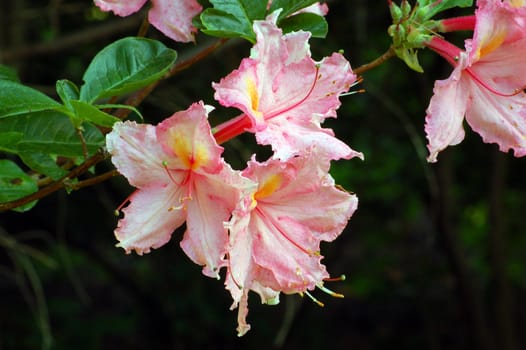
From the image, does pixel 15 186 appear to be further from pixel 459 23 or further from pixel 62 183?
pixel 459 23

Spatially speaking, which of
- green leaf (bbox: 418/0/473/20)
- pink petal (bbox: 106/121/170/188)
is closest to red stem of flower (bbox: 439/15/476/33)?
green leaf (bbox: 418/0/473/20)

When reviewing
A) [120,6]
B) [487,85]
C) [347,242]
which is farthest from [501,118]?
[347,242]

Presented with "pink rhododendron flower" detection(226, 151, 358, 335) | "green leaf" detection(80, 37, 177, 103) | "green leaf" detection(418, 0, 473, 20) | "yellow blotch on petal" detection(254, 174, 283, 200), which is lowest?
"pink rhododendron flower" detection(226, 151, 358, 335)

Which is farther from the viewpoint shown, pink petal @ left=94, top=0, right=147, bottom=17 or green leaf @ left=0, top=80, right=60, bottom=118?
pink petal @ left=94, top=0, right=147, bottom=17

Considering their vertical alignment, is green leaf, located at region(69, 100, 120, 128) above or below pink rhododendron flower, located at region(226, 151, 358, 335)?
above

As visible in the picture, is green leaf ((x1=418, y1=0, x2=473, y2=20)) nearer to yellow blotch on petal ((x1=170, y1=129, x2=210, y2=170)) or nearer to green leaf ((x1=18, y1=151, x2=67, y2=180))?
yellow blotch on petal ((x1=170, y1=129, x2=210, y2=170))

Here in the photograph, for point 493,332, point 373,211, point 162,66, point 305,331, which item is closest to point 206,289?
point 305,331

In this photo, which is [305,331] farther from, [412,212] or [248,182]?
[248,182]
